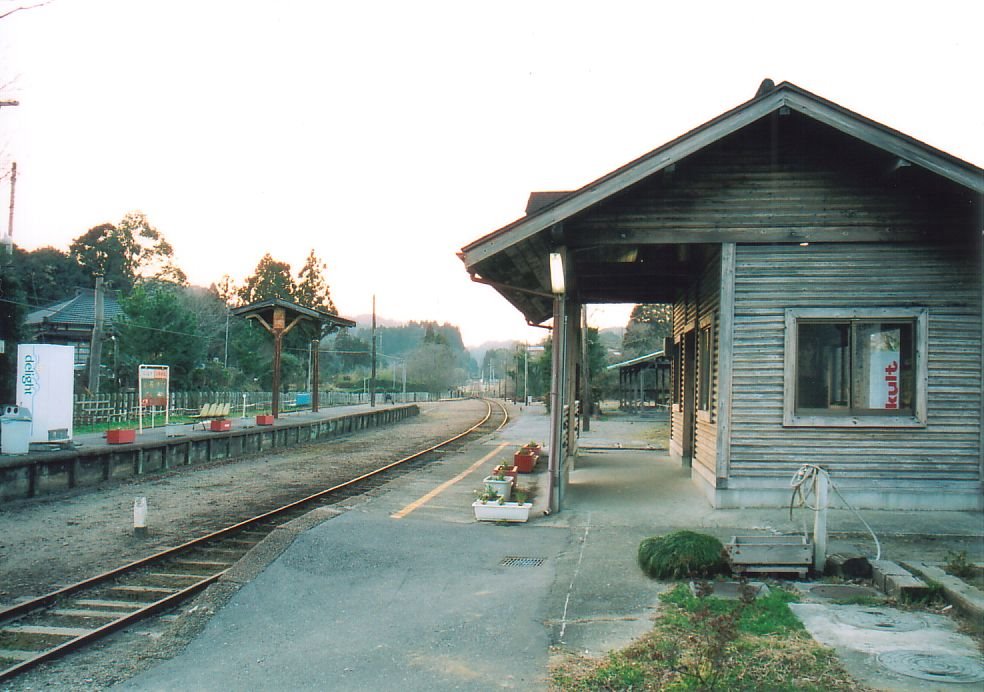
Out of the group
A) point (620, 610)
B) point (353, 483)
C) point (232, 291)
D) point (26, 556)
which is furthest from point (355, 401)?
point (620, 610)

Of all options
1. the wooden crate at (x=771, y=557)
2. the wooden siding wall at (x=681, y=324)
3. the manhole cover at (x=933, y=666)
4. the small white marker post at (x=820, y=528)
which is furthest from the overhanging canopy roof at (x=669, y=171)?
the manhole cover at (x=933, y=666)

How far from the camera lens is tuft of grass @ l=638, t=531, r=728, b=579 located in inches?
285

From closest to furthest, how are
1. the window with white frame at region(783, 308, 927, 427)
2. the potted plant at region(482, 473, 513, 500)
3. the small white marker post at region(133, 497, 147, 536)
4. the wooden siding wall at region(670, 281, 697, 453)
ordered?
the window with white frame at region(783, 308, 927, 427)
the small white marker post at region(133, 497, 147, 536)
the potted plant at region(482, 473, 513, 500)
the wooden siding wall at region(670, 281, 697, 453)

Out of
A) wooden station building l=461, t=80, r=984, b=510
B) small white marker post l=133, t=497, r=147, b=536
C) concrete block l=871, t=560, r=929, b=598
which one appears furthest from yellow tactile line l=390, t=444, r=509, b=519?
concrete block l=871, t=560, r=929, b=598

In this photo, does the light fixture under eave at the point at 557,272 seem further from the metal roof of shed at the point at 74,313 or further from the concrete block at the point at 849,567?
the metal roof of shed at the point at 74,313

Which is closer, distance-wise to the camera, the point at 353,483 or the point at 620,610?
the point at 620,610

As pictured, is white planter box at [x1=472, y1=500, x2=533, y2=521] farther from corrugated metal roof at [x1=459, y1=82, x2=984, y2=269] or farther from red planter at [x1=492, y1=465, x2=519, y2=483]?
corrugated metal roof at [x1=459, y1=82, x2=984, y2=269]

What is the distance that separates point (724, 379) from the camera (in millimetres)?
10398

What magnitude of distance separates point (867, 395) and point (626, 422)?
91.6ft

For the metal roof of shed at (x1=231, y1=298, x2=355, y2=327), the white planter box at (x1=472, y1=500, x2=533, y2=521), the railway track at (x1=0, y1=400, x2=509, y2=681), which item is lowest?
the railway track at (x1=0, y1=400, x2=509, y2=681)

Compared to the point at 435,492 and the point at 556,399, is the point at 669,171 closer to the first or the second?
the point at 556,399

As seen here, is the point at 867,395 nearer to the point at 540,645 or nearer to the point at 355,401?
the point at 540,645

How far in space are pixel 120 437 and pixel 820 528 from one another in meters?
16.2

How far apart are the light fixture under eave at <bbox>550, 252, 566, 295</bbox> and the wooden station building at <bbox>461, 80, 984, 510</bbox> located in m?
0.07
